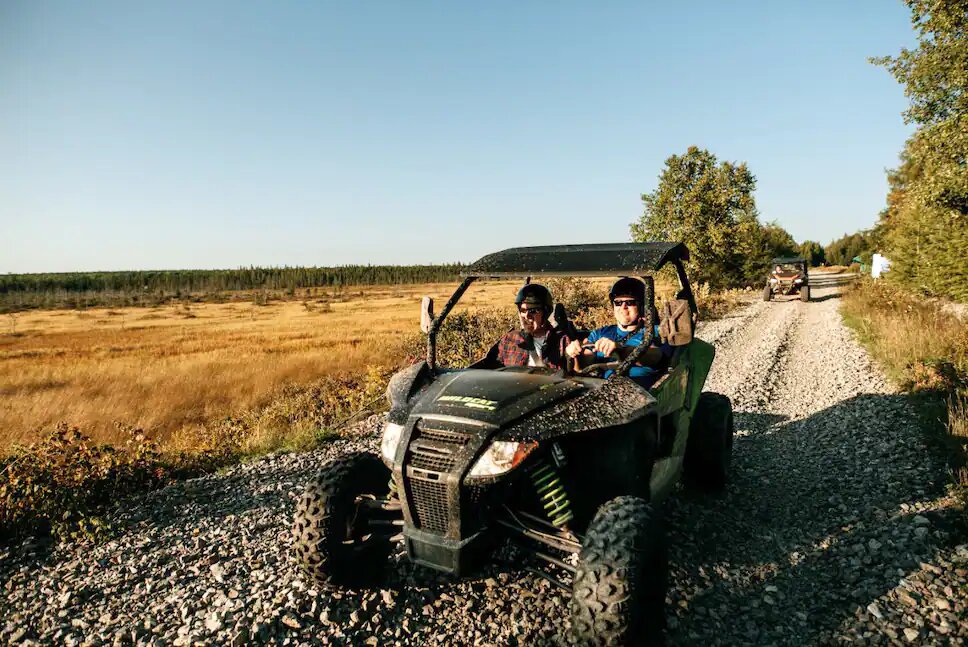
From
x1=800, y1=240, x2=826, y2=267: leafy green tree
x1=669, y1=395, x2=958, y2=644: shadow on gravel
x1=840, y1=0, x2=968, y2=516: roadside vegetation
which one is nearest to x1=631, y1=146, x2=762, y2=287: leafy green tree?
x1=840, y1=0, x2=968, y2=516: roadside vegetation

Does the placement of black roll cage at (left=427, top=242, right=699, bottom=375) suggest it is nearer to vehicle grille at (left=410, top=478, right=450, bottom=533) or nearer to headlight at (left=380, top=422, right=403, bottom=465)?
headlight at (left=380, top=422, right=403, bottom=465)

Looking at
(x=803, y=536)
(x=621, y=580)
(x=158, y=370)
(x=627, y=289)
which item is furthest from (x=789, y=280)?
(x=621, y=580)

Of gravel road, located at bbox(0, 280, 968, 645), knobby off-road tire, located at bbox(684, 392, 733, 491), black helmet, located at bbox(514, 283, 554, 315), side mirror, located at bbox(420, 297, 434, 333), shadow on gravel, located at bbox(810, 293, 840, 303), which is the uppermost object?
black helmet, located at bbox(514, 283, 554, 315)

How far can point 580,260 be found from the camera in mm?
3953

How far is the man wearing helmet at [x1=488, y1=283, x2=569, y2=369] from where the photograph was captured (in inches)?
176

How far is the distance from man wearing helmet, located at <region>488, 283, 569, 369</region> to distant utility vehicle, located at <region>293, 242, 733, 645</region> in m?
0.37

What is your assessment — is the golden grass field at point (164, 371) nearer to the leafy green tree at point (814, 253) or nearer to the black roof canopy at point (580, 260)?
the black roof canopy at point (580, 260)

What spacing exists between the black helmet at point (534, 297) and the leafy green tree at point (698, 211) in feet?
78.5

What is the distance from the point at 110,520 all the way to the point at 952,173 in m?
15.9

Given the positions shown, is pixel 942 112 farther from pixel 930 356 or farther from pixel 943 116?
pixel 930 356

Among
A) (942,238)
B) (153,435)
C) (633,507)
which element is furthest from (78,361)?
(942,238)

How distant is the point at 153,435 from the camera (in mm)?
11680

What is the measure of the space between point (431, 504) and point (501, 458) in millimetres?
428

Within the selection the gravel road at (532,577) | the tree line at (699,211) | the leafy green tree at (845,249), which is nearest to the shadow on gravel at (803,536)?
the gravel road at (532,577)
